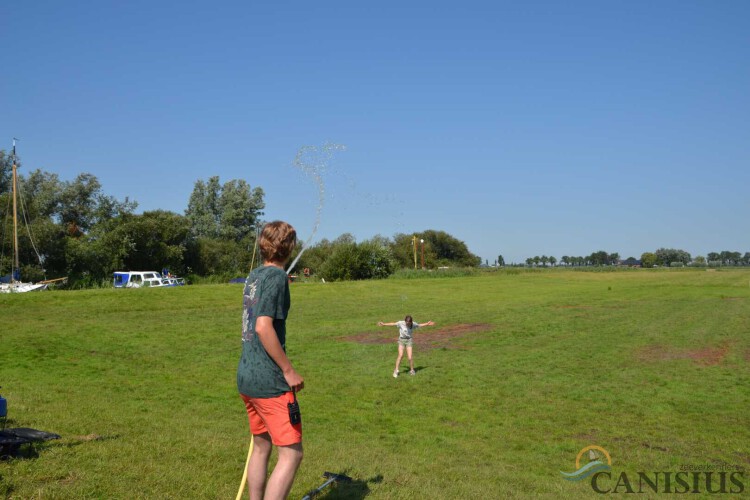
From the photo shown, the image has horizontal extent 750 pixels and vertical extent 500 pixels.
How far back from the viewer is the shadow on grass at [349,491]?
5.87 m

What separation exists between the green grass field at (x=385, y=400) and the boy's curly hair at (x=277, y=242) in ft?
8.42

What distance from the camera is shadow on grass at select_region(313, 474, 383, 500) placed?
587 cm

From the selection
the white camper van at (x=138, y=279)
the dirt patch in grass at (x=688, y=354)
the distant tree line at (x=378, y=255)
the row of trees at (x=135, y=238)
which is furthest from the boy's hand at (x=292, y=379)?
the row of trees at (x=135, y=238)

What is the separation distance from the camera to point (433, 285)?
209ft

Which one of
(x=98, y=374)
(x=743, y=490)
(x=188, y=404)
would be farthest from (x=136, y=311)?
(x=743, y=490)

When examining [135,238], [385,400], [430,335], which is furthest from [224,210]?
[385,400]

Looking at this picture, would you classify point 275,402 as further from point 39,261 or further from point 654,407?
point 39,261

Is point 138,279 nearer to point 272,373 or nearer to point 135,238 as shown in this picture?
point 135,238

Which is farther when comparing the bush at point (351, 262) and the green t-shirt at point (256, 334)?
the bush at point (351, 262)

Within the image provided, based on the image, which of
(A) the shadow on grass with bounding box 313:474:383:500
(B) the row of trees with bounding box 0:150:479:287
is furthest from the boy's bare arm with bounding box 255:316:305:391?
(B) the row of trees with bounding box 0:150:479:287

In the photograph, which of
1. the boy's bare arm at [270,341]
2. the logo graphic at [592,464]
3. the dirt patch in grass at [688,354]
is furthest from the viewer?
the dirt patch in grass at [688,354]

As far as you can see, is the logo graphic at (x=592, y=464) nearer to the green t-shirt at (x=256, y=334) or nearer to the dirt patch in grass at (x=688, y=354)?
the green t-shirt at (x=256, y=334)

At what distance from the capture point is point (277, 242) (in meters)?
4.69

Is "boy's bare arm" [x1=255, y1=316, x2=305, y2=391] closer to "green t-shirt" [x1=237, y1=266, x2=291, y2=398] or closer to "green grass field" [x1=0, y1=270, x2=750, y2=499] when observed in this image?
"green t-shirt" [x1=237, y1=266, x2=291, y2=398]
